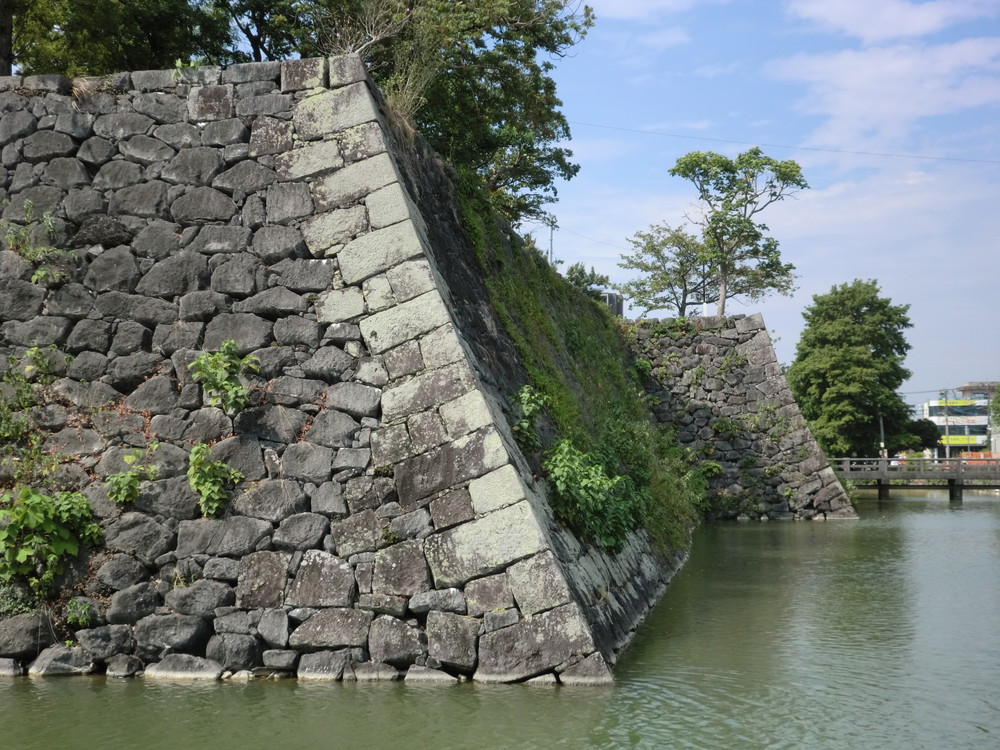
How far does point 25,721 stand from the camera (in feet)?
19.3

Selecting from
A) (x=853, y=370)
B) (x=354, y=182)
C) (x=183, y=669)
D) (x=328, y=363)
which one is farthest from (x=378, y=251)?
(x=853, y=370)

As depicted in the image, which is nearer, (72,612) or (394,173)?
(72,612)

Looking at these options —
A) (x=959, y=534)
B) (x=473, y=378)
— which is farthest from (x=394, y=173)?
(x=959, y=534)

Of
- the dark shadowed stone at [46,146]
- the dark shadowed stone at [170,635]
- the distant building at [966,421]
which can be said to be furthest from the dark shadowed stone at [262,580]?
the distant building at [966,421]

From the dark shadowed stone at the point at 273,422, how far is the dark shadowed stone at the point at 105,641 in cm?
179

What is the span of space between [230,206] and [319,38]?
9.61m

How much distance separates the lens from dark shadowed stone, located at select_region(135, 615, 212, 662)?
23.0ft

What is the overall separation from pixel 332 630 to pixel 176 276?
341cm

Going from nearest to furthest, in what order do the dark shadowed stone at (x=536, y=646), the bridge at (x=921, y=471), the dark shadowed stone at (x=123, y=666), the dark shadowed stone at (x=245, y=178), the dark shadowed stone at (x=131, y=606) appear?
1. the dark shadowed stone at (x=536, y=646)
2. the dark shadowed stone at (x=123, y=666)
3. the dark shadowed stone at (x=131, y=606)
4. the dark shadowed stone at (x=245, y=178)
5. the bridge at (x=921, y=471)

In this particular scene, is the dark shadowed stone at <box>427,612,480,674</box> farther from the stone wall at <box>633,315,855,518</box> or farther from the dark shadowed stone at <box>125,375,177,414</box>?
the stone wall at <box>633,315,855,518</box>

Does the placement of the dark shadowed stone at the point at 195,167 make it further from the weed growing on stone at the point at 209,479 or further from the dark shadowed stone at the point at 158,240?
the weed growing on stone at the point at 209,479

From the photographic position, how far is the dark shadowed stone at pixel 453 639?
663 centimetres

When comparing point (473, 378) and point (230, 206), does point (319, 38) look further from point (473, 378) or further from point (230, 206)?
point (473, 378)

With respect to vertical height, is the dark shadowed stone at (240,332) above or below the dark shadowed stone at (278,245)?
below
